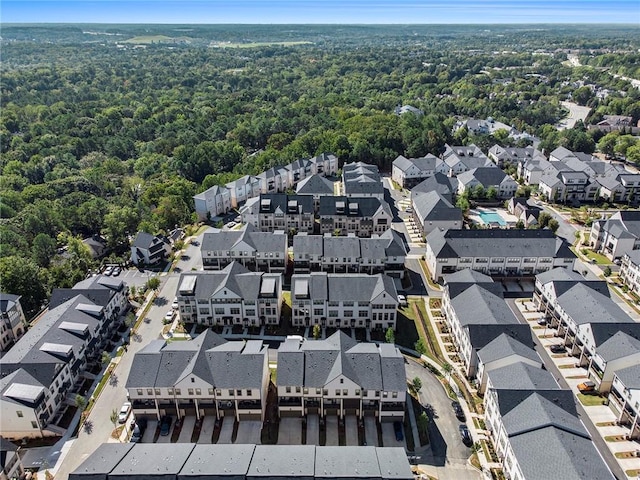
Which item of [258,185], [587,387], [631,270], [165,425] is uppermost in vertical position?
[258,185]

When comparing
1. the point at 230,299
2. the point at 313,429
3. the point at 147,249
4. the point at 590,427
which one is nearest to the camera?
the point at 313,429

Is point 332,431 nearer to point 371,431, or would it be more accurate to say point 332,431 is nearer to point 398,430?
point 371,431

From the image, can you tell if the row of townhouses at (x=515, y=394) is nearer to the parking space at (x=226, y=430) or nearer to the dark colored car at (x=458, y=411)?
the dark colored car at (x=458, y=411)

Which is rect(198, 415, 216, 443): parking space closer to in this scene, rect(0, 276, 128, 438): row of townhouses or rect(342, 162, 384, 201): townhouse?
rect(0, 276, 128, 438): row of townhouses

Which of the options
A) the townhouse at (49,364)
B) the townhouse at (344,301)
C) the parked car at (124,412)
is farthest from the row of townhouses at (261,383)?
the townhouse at (344,301)

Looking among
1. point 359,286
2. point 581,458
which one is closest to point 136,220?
point 359,286

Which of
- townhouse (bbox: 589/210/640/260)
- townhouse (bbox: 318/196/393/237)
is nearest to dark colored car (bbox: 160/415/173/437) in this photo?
townhouse (bbox: 318/196/393/237)

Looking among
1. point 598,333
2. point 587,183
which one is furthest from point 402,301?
point 587,183
